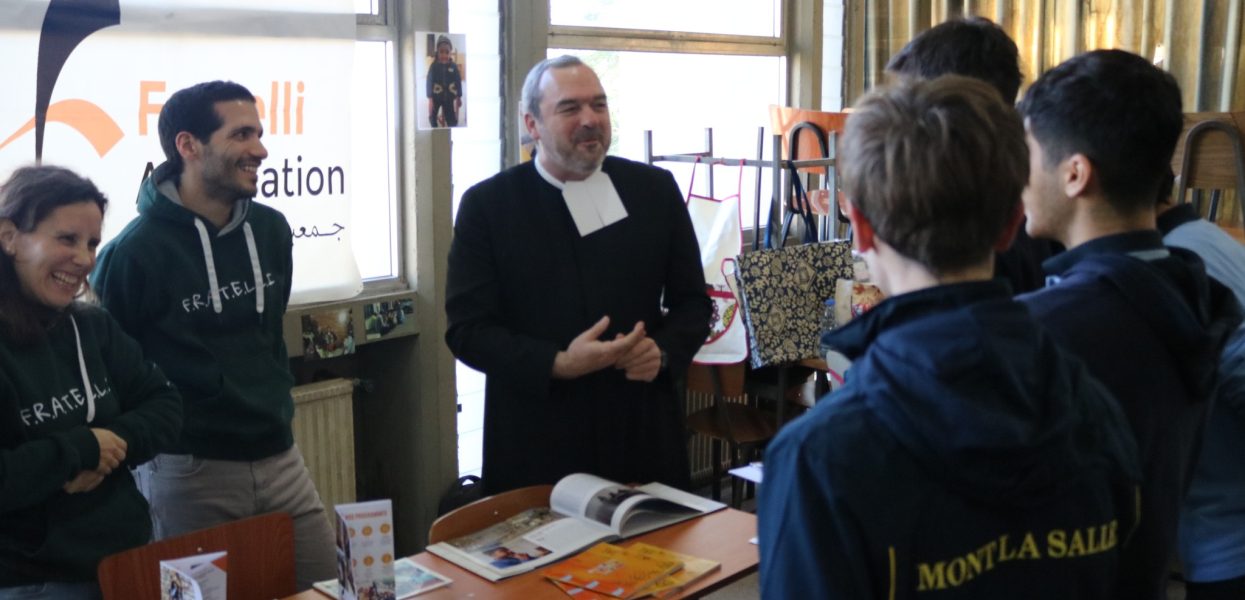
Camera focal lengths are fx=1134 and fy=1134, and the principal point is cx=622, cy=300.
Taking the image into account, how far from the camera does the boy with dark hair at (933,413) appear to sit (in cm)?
98

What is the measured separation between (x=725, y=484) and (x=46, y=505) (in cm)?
322

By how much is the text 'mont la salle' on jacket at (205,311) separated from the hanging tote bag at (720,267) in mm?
1750

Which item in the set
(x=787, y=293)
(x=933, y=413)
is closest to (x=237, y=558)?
(x=933, y=413)

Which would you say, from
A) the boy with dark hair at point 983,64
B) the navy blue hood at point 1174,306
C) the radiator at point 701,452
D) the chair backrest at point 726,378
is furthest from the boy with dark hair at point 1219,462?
the radiator at point 701,452

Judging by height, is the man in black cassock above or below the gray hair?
below

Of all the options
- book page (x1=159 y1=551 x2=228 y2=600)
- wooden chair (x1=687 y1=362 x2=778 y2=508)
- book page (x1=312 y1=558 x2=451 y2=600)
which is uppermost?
book page (x1=159 y1=551 x2=228 y2=600)

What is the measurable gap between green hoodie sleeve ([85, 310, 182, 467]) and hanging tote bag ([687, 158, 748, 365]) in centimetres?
203

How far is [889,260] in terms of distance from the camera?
1.04m

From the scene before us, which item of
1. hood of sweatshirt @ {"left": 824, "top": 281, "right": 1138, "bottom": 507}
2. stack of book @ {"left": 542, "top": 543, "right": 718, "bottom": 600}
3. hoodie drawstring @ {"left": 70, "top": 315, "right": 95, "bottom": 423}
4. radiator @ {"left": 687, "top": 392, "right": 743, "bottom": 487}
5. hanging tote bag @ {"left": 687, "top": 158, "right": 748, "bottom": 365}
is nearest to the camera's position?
hood of sweatshirt @ {"left": 824, "top": 281, "right": 1138, "bottom": 507}

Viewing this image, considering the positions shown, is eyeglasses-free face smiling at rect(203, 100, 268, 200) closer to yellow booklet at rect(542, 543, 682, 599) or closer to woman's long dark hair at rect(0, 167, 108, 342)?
woman's long dark hair at rect(0, 167, 108, 342)

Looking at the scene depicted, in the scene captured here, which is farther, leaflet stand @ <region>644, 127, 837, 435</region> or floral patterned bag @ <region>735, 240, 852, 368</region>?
leaflet stand @ <region>644, 127, 837, 435</region>

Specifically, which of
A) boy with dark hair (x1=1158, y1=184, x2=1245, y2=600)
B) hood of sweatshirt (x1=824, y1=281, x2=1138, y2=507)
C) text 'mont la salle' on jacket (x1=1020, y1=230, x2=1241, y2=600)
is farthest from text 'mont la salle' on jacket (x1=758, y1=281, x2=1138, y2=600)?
boy with dark hair (x1=1158, y1=184, x2=1245, y2=600)

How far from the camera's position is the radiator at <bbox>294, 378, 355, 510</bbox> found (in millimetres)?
3367

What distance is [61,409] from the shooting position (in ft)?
6.79
